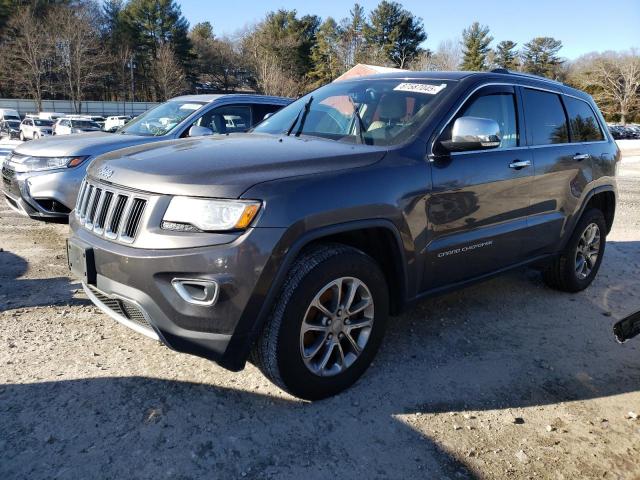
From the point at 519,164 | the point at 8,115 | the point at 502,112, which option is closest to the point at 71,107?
the point at 8,115

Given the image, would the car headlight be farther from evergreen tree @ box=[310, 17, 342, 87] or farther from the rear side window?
evergreen tree @ box=[310, 17, 342, 87]

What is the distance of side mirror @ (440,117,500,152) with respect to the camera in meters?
3.25

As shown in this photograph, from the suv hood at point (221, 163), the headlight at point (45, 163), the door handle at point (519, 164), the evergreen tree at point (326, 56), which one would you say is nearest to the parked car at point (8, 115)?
the evergreen tree at point (326, 56)

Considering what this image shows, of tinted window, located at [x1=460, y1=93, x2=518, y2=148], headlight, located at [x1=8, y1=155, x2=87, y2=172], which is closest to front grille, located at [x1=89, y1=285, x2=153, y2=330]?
tinted window, located at [x1=460, y1=93, x2=518, y2=148]

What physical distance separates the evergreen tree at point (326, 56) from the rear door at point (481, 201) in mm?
62051

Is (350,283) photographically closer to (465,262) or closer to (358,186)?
(358,186)

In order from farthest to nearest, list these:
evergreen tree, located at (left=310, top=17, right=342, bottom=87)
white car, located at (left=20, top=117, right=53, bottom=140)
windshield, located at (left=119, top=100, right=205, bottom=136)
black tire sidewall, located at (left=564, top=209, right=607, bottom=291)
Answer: evergreen tree, located at (left=310, top=17, right=342, bottom=87) → white car, located at (left=20, top=117, right=53, bottom=140) → windshield, located at (left=119, top=100, right=205, bottom=136) → black tire sidewall, located at (left=564, top=209, right=607, bottom=291)

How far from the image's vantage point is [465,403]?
308 centimetres

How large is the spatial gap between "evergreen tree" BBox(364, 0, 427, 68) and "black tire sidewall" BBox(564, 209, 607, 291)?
6281 centimetres

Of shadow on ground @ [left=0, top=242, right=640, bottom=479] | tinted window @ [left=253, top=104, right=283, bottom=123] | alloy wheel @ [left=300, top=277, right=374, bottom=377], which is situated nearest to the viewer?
shadow on ground @ [left=0, top=242, right=640, bottom=479]

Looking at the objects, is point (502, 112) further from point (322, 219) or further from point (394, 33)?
point (394, 33)

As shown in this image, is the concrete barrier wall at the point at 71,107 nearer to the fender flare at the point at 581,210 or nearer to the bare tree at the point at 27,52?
the bare tree at the point at 27,52

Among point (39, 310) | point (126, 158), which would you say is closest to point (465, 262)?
point (126, 158)

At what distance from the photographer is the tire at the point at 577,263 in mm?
4824
